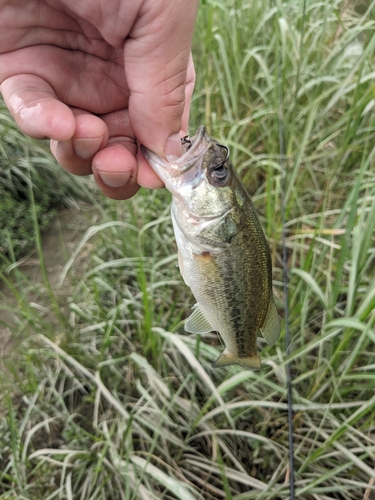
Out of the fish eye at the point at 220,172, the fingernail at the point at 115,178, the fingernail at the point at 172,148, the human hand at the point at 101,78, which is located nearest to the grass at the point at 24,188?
A: the human hand at the point at 101,78

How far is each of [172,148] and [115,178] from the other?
9.0 inches

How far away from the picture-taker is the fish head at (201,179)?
3.88 ft

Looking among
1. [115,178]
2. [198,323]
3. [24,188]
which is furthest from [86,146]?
[24,188]

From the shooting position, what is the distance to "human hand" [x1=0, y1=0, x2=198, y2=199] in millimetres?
1128

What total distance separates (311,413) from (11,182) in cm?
231

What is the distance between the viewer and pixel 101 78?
1.52 m

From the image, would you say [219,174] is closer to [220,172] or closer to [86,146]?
[220,172]

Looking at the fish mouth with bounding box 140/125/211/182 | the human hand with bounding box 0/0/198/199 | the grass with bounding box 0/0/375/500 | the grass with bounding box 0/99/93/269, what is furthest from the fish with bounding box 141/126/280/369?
the grass with bounding box 0/99/93/269

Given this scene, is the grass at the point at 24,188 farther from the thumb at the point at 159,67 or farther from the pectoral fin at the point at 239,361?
the pectoral fin at the point at 239,361

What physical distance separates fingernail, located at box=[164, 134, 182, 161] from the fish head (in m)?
0.02

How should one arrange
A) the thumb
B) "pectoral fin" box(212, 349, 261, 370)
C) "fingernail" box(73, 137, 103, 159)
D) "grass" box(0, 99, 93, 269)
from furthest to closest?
"grass" box(0, 99, 93, 269) → "pectoral fin" box(212, 349, 261, 370) → "fingernail" box(73, 137, 103, 159) → the thumb

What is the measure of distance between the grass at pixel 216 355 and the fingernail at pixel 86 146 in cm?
55

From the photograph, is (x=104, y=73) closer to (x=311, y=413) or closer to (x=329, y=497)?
(x=311, y=413)

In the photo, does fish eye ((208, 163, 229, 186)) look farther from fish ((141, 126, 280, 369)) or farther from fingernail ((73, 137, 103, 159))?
fingernail ((73, 137, 103, 159))
